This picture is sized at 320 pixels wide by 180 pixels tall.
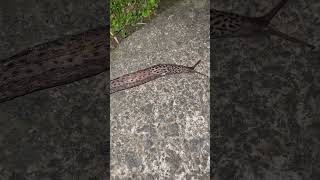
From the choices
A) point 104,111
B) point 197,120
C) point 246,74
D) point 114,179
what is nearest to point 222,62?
point 246,74

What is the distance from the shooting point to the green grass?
396cm

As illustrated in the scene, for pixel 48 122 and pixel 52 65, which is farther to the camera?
pixel 52 65

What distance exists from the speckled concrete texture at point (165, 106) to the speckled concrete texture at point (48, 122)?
0.17 m

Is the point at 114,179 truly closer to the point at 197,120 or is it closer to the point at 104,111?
the point at 104,111

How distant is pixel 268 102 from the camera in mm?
3605

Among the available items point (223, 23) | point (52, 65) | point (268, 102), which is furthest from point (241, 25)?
point (52, 65)

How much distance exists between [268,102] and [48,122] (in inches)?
79.7

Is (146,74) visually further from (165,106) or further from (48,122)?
(48,122)

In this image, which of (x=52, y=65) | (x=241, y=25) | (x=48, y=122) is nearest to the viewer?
(x=48, y=122)

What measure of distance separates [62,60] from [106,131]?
80 centimetres

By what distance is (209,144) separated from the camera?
3441 mm

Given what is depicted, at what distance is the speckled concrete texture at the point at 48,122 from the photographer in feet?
11.1

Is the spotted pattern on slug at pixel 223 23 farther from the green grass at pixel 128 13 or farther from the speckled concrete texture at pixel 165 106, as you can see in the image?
the green grass at pixel 128 13

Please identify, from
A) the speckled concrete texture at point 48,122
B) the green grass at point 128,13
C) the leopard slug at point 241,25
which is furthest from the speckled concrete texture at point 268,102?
the speckled concrete texture at point 48,122
